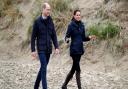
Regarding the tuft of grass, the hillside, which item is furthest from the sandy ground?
the tuft of grass

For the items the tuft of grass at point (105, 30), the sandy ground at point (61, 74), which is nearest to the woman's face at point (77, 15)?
the sandy ground at point (61, 74)

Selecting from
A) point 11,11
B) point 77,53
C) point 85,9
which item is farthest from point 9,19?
point 77,53

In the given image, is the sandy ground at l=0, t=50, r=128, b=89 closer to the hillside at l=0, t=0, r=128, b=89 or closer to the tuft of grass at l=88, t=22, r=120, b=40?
the hillside at l=0, t=0, r=128, b=89

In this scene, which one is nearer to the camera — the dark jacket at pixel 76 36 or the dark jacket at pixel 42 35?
the dark jacket at pixel 42 35

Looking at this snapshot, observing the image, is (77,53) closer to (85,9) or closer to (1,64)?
(1,64)

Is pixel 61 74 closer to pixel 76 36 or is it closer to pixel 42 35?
pixel 76 36

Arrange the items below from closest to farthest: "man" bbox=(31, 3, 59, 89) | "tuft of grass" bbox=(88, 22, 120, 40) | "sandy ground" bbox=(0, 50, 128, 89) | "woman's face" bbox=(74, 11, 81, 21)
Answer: "man" bbox=(31, 3, 59, 89) → "woman's face" bbox=(74, 11, 81, 21) → "sandy ground" bbox=(0, 50, 128, 89) → "tuft of grass" bbox=(88, 22, 120, 40)

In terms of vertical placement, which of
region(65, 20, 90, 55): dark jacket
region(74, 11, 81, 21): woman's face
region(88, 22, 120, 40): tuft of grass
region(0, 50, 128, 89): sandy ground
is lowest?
region(0, 50, 128, 89): sandy ground

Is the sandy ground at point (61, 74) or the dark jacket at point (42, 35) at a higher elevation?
the dark jacket at point (42, 35)

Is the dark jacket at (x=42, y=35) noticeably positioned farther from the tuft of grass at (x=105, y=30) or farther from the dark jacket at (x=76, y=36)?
the tuft of grass at (x=105, y=30)

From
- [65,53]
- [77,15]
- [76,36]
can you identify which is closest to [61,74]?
[65,53]

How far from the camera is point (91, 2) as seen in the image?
16188 mm

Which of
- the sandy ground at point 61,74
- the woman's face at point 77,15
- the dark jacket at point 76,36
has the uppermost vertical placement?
the woman's face at point 77,15

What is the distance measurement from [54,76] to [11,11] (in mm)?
6917
